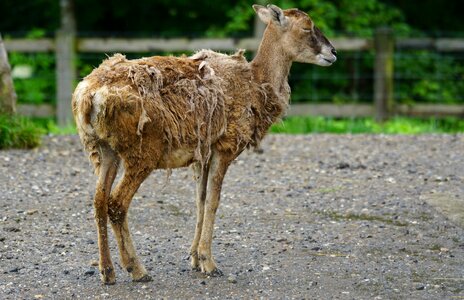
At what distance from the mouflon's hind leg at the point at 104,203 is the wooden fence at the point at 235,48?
27.1 ft

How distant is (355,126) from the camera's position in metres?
13.7

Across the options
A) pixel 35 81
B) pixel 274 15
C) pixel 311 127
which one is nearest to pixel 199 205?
pixel 274 15

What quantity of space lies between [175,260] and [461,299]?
2.18 meters

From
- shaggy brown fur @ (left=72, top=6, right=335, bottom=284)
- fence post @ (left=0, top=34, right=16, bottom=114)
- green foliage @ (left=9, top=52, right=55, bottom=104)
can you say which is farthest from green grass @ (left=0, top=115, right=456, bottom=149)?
shaggy brown fur @ (left=72, top=6, right=335, bottom=284)

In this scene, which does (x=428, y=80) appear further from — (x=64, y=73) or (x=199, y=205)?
(x=199, y=205)

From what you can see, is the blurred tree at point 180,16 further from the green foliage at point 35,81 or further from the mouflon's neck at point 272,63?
the mouflon's neck at point 272,63

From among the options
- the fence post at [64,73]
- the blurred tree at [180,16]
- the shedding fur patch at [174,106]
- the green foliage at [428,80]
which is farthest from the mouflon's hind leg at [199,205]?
the green foliage at [428,80]

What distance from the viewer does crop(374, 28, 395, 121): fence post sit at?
48.8 feet

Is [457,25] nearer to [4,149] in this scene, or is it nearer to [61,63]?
[61,63]

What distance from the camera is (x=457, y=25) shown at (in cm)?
2020

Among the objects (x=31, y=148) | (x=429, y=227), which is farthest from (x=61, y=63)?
(x=429, y=227)

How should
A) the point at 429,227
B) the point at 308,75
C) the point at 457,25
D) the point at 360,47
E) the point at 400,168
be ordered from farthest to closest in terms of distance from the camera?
the point at 457,25, the point at 308,75, the point at 360,47, the point at 400,168, the point at 429,227

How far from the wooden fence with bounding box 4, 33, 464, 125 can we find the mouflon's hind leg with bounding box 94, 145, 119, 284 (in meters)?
8.25

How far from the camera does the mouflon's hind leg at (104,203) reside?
626 centimetres
